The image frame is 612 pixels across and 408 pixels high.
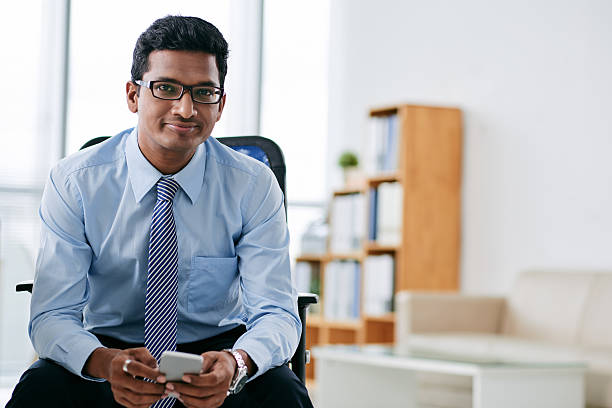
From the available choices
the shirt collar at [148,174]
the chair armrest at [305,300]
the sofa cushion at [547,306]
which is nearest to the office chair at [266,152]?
the chair armrest at [305,300]

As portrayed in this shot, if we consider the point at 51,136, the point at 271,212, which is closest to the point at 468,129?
the point at 51,136

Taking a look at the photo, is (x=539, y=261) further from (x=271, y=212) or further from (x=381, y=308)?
(x=271, y=212)

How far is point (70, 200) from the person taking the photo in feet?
6.01

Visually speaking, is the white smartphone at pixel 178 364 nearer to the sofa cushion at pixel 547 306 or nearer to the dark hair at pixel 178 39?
the dark hair at pixel 178 39

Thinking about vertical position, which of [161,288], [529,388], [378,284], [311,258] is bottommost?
[529,388]

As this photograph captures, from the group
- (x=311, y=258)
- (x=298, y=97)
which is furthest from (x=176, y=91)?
(x=298, y=97)

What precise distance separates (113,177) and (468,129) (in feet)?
11.5

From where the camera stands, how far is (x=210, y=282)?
1.88m

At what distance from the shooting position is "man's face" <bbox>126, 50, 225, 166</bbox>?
1.80 m

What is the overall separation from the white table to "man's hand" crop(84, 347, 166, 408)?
75.3 inches

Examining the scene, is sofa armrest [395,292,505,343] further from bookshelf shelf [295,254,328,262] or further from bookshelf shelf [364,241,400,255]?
bookshelf shelf [295,254,328,262]

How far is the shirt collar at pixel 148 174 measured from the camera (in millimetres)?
1862

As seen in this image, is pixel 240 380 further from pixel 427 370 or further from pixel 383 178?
pixel 383 178

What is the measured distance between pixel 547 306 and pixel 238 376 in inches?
116
